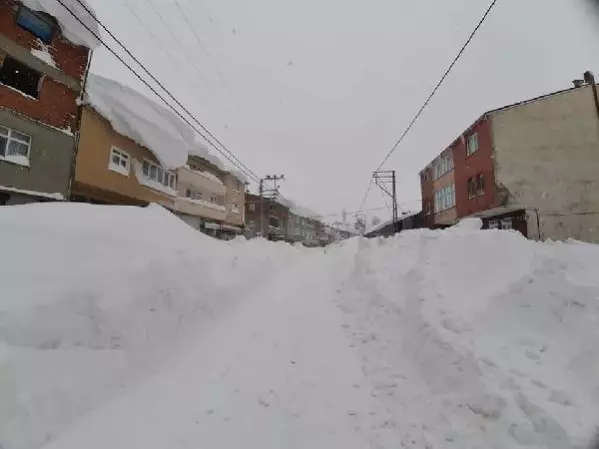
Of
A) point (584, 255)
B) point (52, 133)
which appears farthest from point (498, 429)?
point (52, 133)

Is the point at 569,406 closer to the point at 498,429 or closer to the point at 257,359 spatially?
the point at 498,429

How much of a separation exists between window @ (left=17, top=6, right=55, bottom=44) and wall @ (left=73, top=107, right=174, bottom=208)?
134 inches

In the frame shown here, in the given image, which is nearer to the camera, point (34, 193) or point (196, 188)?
point (34, 193)

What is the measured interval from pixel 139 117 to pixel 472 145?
943 inches

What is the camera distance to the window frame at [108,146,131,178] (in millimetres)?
18141

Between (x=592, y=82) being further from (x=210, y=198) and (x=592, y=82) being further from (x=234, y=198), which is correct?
(x=234, y=198)

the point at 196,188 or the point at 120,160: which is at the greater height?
the point at 196,188

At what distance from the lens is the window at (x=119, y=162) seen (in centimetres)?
1823

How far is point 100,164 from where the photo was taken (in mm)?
17484

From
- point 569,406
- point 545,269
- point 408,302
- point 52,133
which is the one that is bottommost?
point 569,406

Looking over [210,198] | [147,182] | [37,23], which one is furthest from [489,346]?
[210,198]

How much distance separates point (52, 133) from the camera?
602 inches

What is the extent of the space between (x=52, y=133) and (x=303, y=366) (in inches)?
662

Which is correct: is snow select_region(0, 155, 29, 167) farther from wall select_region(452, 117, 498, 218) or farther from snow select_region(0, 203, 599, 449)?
wall select_region(452, 117, 498, 218)
